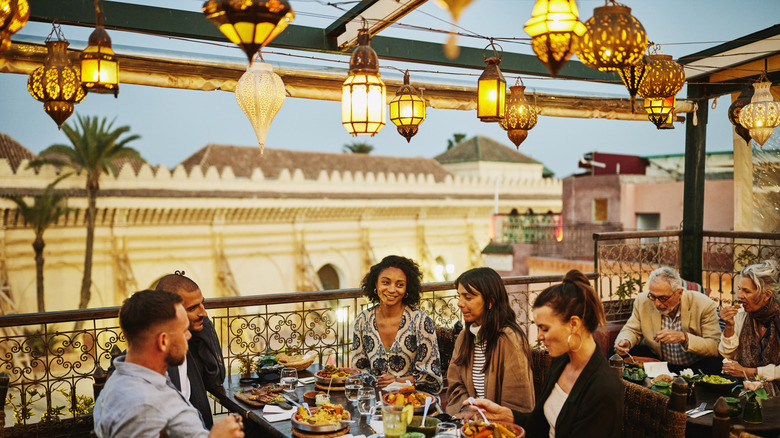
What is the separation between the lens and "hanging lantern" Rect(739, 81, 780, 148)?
546 centimetres

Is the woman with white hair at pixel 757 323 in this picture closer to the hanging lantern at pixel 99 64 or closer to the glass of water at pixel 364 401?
the glass of water at pixel 364 401

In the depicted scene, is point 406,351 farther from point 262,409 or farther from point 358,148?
point 358,148

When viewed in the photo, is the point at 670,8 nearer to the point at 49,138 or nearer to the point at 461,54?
the point at 461,54

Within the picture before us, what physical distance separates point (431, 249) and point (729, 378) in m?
31.2

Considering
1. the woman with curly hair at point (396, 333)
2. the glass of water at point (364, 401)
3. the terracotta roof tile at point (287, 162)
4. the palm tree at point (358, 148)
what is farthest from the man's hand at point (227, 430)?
the palm tree at point (358, 148)

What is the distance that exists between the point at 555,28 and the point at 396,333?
202 centimetres

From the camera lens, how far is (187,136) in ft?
104

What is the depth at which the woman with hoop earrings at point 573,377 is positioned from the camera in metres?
2.31

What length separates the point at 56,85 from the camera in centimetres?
423

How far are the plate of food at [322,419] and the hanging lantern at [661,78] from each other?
3.12m

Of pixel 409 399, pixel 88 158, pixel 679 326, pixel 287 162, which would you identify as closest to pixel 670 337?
pixel 679 326

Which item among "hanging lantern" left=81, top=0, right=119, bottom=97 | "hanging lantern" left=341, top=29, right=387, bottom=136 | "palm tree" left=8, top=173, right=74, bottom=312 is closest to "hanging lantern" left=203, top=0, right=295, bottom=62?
"hanging lantern" left=341, top=29, right=387, bottom=136

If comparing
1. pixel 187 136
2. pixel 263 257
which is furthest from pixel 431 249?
pixel 187 136

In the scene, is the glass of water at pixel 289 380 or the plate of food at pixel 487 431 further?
the glass of water at pixel 289 380
